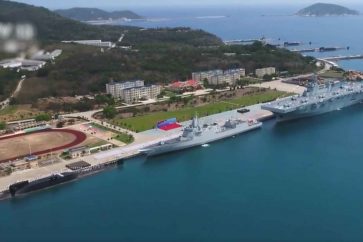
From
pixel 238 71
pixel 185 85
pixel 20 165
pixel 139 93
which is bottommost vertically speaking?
pixel 20 165

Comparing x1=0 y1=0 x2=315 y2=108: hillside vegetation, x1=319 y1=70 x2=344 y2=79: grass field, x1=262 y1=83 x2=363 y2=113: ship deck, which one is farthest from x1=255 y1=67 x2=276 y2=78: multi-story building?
x1=262 y1=83 x2=363 y2=113: ship deck

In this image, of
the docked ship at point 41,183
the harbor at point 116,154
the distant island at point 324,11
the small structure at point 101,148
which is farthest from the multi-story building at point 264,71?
the distant island at point 324,11

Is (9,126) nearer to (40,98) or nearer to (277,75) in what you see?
(40,98)

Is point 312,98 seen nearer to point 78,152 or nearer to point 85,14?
point 78,152

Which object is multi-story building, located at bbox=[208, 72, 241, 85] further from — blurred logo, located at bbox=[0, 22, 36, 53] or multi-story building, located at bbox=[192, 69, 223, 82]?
blurred logo, located at bbox=[0, 22, 36, 53]

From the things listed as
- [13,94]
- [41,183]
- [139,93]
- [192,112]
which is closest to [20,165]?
[41,183]

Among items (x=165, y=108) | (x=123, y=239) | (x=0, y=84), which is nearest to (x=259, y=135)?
(x=165, y=108)
